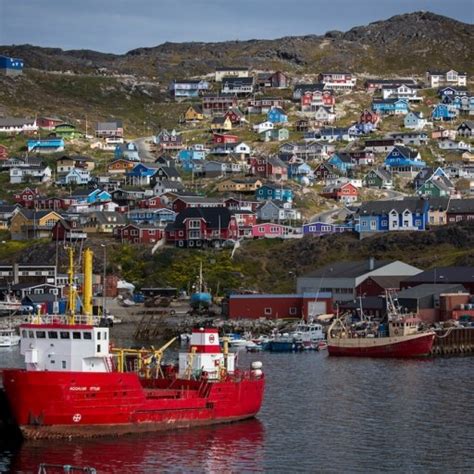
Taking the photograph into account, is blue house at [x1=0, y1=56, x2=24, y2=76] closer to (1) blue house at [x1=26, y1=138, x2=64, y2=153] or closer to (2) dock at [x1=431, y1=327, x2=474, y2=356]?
(1) blue house at [x1=26, y1=138, x2=64, y2=153]

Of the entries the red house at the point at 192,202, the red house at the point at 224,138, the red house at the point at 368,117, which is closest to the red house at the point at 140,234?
the red house at the point at 192,202

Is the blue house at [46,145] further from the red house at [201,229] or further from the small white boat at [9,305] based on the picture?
the small white boat at [9,305]

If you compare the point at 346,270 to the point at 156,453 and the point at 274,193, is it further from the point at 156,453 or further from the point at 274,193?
the point at 156,453

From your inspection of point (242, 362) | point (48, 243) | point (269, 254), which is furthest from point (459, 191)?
point (242, 362)

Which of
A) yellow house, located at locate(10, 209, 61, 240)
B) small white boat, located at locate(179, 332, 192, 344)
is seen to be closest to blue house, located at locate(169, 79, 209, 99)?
yellow house, located at locate(10, 209, 61, 240)

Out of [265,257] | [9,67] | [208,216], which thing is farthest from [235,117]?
[265,257]

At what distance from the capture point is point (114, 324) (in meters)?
95.8

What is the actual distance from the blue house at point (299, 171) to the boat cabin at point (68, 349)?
94.9 m

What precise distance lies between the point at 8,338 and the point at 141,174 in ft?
182

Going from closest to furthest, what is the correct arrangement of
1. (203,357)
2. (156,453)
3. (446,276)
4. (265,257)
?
(156,453) → (203,357) → (446,276) → (265,257)

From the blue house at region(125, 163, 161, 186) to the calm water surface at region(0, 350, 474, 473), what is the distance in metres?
76.6

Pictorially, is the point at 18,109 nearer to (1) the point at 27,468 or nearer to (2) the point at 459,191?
(2) the point at 459,191

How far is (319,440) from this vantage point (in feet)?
151

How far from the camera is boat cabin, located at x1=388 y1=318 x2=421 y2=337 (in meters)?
76.8
